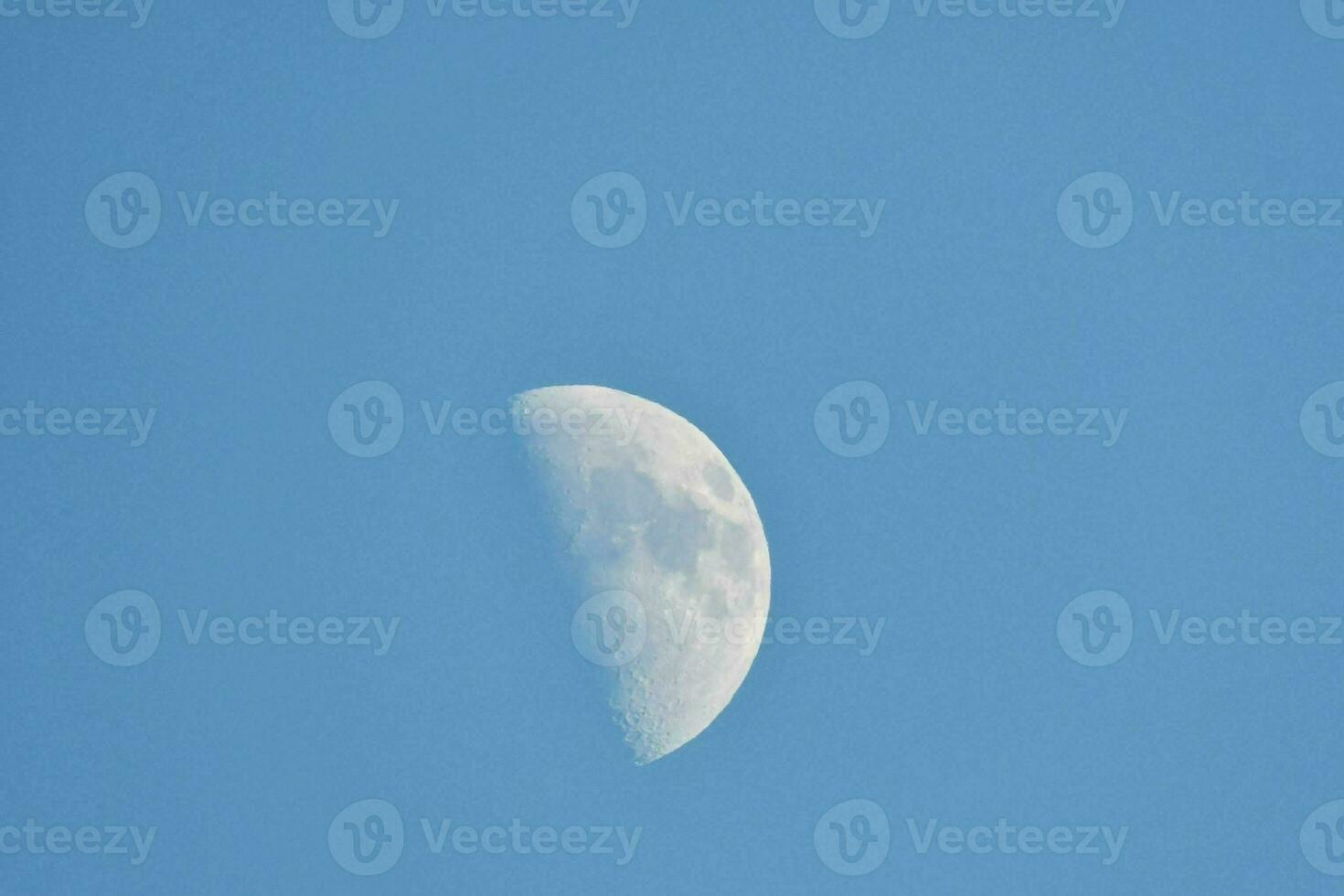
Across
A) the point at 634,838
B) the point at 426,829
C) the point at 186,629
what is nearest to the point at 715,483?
the point at 634,838

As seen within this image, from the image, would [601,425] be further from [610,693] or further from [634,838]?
[634,838]

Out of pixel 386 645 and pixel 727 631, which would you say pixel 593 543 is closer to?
pixel 727 631

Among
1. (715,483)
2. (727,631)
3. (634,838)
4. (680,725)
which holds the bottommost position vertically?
(634,838)

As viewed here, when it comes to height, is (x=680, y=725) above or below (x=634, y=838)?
above

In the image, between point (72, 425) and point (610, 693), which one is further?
point (72, 425)

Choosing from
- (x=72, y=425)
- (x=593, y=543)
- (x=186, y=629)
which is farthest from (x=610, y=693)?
(x=72, y=425)

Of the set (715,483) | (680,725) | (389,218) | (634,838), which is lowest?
(634,838)

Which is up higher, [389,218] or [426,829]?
[389,218]

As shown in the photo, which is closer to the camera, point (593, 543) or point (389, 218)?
point (593, 543)
